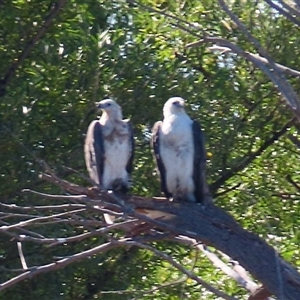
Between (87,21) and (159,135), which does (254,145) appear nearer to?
(87,21)

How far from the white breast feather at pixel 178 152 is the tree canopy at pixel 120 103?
1.05m

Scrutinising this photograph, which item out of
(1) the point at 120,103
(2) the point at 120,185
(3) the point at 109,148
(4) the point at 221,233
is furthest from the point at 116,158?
(4) the point at 221,233

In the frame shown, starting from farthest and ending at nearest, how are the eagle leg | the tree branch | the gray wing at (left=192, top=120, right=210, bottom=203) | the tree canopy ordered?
the tree branch
the tree canopy
the eagle leg
the gray wing at (left=192, top=120, right=210, bottom=203)

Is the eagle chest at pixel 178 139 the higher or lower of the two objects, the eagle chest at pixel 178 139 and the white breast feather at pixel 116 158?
the higher

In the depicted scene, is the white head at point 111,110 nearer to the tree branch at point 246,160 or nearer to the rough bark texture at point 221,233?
the rough bark texture at point 221,233

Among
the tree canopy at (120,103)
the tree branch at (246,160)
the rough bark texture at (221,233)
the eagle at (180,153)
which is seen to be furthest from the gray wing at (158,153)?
the tree branch at (246,160)

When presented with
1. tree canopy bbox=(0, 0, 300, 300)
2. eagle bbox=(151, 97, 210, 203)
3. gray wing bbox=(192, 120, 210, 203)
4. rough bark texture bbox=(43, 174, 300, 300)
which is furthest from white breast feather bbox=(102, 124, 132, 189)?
rough bark texture bbox=(43, 174, 300, 300)

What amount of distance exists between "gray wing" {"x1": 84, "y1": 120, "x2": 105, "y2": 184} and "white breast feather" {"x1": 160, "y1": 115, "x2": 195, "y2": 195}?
390 millimetres

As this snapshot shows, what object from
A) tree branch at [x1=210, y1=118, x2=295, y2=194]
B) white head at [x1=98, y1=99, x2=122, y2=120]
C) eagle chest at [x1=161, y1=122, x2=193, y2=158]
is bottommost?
tree branch at [x1=210, y1=118, x2=295, y2=194]

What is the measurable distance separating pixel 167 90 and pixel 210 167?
0.81m

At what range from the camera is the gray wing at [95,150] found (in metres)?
5.56

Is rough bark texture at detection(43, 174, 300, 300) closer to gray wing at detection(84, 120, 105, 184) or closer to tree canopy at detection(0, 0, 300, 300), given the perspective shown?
gray wing at detection(84, 120, 105, 184)

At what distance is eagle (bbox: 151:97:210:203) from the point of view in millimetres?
5383

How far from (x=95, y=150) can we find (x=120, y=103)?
156 cm
